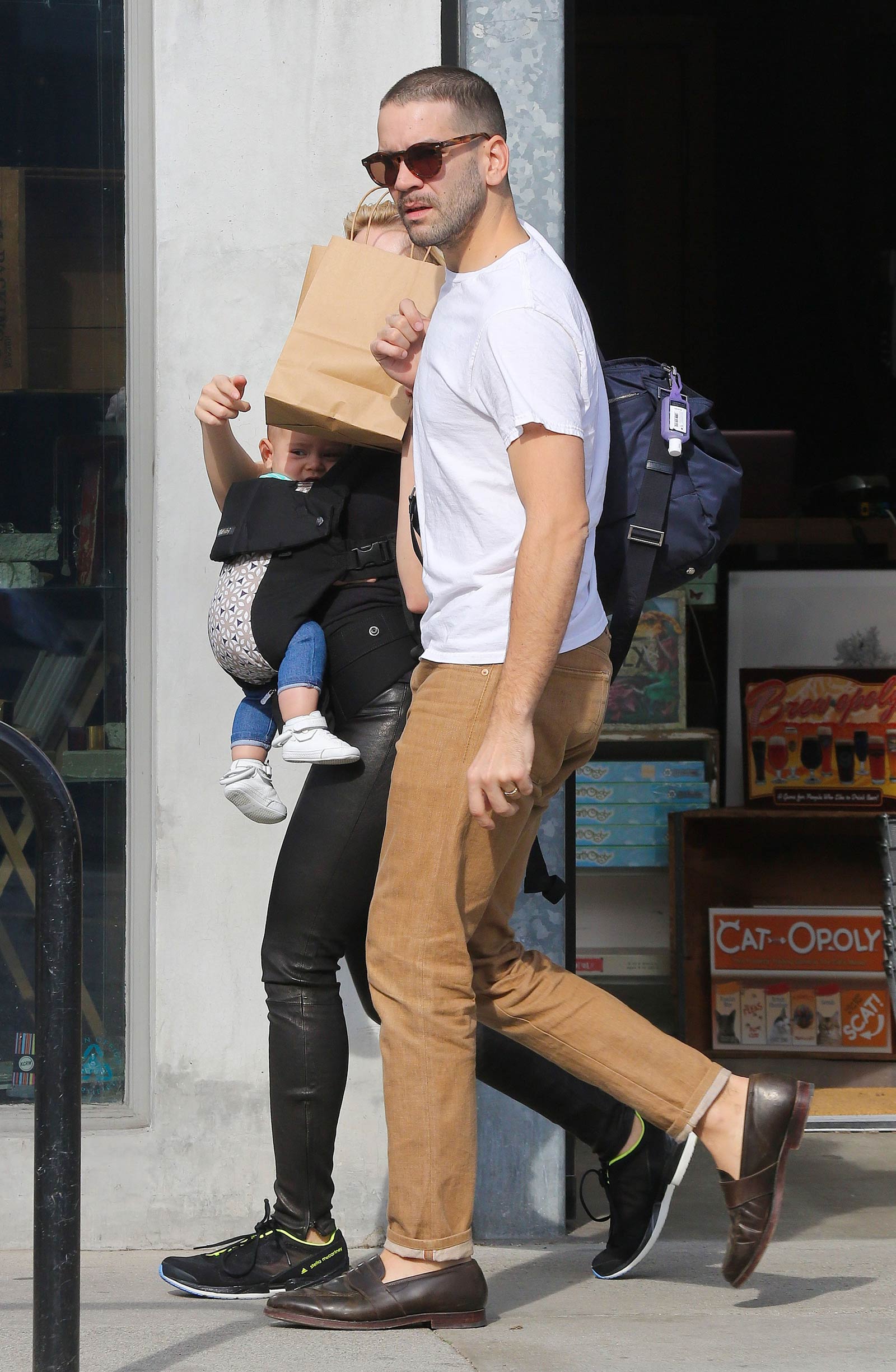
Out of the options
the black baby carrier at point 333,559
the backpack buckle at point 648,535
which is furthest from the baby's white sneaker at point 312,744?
the backpack buckle at point 648,535

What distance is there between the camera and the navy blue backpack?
285 cm

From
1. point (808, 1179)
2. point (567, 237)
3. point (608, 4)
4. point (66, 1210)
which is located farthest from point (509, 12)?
point (608, 4)

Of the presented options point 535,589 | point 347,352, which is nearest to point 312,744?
point 535,589

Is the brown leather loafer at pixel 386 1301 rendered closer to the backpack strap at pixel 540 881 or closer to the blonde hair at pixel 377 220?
the backpack strap at pixel 540 881

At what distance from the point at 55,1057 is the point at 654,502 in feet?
4.51

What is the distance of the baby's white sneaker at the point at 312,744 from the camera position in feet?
9.22

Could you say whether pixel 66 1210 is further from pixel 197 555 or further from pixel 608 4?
pixel 608 4

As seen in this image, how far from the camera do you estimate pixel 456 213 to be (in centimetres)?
262

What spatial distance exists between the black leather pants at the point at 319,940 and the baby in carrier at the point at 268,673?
0.07 meters

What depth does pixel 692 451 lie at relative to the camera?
2.89m

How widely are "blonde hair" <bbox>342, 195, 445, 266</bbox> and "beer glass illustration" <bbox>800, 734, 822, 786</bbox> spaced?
286 cm

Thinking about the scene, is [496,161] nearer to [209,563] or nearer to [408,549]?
[408,549]

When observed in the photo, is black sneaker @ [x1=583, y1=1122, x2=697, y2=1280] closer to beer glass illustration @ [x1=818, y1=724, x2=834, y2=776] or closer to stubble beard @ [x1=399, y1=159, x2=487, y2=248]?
stubble beard @ [x1=399, y1=159, x2=487, y2=248]

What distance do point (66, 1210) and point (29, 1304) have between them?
1.01 metres
